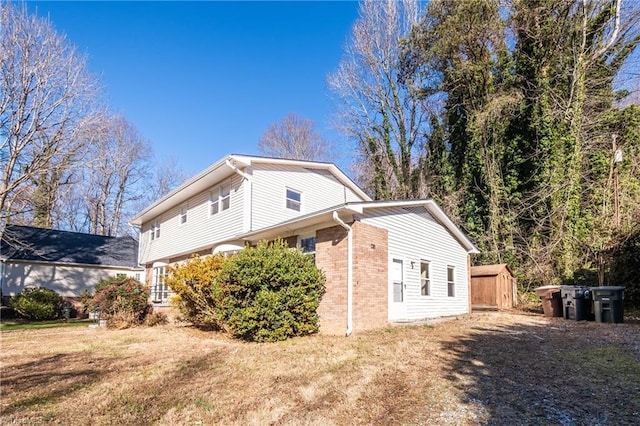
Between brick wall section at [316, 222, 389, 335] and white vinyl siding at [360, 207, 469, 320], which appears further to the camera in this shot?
white vinyl siding at [360, 207, 469, 320]

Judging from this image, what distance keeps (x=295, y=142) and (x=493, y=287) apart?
833 inches

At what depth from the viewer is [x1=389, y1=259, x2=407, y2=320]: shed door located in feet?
34.6

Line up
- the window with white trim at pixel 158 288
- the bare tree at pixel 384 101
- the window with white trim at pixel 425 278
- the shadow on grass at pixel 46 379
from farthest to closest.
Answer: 1. the bare tree at pixel 384 101
2. the window with white trim at pixel 158 288
3. the window with white trim at pixel 425 278
4. the shadow on grass at pixel 46 379

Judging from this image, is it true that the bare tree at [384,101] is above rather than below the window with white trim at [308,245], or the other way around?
above

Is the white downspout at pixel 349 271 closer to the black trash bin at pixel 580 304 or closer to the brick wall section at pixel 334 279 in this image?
the brick wall section at pixel 334 279

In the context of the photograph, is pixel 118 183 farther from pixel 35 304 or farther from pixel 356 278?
pixel 356 278

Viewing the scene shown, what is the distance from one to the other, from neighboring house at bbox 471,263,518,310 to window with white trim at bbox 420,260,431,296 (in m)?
4.56

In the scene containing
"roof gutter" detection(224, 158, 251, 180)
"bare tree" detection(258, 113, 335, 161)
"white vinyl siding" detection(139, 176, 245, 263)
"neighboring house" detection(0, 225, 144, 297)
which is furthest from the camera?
"bare tree" detection(258, 113, 335, 161)

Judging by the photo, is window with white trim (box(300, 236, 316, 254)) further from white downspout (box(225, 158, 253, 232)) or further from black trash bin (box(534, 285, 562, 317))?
black trash bin (box(534, 285, 562, 317))

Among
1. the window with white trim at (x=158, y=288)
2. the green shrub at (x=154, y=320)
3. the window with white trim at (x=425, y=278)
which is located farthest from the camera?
the window with white trim at (x=158, y=288)

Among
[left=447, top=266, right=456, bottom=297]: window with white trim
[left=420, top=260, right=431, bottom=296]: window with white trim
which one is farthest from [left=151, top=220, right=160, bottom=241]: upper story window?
[left=447, top=266, right=456, bottom=297]: window with white trim

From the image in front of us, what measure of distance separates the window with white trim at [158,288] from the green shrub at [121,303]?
3.90 meters

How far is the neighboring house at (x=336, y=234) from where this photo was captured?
9273mm

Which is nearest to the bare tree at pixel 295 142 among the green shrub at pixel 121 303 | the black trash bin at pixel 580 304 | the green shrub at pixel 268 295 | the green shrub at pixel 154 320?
the green shrub at pixel 154 320
